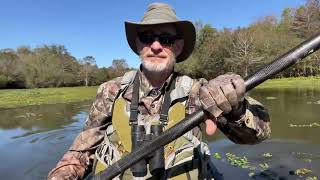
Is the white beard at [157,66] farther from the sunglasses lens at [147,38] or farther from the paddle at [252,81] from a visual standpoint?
the paddle at [252,81]

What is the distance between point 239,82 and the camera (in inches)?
94.7

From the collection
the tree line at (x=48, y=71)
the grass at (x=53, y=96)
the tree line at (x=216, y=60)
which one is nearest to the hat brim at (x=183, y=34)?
the grass at (x=53, y=96)

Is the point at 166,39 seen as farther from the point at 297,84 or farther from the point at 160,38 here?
the point at 297,84

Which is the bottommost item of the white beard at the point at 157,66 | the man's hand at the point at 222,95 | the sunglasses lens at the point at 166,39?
the man's hand at the point at 222,95

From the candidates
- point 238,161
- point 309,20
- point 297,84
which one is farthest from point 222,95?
point 309,20

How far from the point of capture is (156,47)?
12.5 ft

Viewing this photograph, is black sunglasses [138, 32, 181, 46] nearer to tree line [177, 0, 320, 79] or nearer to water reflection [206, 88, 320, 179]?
water reflection [206, 88, 320, 179]

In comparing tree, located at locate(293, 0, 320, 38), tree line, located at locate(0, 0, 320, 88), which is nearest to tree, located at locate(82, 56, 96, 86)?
tree line, located at locate(0, 0, 320, 88)

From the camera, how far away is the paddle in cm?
236

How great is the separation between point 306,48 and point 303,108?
58.4 ft

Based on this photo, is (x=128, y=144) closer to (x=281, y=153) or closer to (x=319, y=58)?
(x=281, y=153)

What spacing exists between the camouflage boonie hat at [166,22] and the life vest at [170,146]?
0.47 m

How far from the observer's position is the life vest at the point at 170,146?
11.1 ft

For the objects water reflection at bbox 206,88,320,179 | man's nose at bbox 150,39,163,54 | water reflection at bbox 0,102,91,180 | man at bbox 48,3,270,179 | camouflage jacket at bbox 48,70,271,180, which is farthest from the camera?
water reflection at bbox 0,102,91,180
